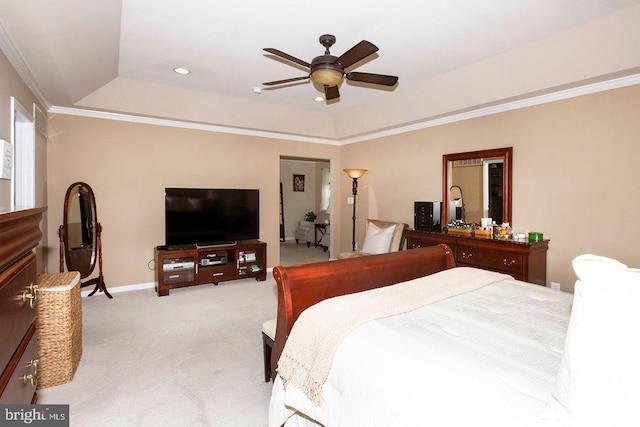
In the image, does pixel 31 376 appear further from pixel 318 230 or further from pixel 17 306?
pixel 318 230

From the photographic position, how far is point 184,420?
2.01 m

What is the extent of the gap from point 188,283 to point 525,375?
4.36 metres

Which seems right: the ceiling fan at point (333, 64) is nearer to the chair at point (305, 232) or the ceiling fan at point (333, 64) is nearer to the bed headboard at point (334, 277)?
the bed headboard at point (334, 277)

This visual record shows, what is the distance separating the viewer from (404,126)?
5.25 m

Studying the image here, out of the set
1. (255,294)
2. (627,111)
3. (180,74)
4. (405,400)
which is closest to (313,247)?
(255,294)

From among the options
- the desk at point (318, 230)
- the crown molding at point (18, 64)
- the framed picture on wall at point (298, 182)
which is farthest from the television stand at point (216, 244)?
the framed picture on wall at point (298, 182)

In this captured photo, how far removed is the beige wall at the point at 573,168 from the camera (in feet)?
10.2

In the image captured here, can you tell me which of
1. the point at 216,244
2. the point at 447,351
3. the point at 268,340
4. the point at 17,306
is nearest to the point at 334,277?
the point at 268,340

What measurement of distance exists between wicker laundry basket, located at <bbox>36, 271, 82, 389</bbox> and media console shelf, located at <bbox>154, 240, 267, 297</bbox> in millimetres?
2012

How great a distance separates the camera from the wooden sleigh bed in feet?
2.79

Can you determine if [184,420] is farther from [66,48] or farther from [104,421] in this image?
[66,48]

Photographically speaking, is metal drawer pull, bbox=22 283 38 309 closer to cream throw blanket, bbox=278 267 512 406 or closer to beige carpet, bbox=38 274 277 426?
beige carpet, bbox=38 274 277 426

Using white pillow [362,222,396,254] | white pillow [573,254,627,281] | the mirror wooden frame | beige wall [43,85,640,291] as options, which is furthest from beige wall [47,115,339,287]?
white pillow [573,254,627,281]

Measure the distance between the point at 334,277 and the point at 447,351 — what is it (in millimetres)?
875
